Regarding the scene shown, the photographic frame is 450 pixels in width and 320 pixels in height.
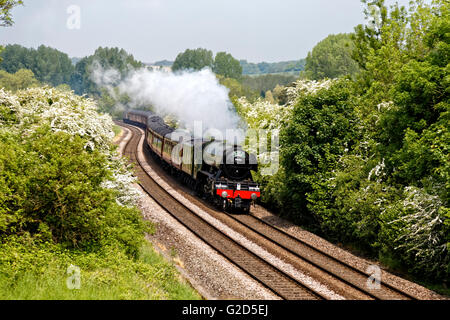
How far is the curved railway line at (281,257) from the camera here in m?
13.4

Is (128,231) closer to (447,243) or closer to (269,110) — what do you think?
(447,243)

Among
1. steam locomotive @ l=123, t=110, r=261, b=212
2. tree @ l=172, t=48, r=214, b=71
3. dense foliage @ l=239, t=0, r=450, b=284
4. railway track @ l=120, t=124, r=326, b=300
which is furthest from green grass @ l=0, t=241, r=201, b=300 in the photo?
tree @ l=172, t=48, r=214, b=71

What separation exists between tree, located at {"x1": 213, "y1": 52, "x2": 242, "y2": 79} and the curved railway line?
100326 mm

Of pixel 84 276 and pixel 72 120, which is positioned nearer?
pixel 84 276

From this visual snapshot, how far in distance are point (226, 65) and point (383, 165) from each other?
4196 inches

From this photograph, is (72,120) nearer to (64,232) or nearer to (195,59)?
(64,232)

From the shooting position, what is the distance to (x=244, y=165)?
23.2 meters

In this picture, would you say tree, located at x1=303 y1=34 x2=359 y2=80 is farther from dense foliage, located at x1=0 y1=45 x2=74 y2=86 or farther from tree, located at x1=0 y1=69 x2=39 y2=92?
dense foliage, located at x1=0 y1=45 x2=74 y2=86

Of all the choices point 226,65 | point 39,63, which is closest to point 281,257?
point 226,65

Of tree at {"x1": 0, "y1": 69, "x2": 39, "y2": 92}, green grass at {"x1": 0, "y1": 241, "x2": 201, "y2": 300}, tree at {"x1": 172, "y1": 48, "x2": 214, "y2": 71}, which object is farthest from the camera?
tree at {"x1": 172, "y1": 48, "x2": 214, "y2": 71}

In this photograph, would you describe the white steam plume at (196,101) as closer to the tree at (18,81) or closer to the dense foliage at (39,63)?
the tree at (18,81)

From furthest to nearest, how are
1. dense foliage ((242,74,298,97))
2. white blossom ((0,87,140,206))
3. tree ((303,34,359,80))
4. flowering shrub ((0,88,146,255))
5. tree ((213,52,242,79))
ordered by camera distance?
dense foliage ((242,74,298,97)), tree ((213,52,242,79)), tree ((303,34,359,80)), white blossom ((0,87,140,206)), flowering shrub ((0,88,146,255))

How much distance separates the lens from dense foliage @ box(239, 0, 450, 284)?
15.0 m

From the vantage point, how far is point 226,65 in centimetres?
12119
